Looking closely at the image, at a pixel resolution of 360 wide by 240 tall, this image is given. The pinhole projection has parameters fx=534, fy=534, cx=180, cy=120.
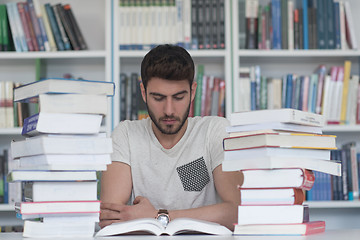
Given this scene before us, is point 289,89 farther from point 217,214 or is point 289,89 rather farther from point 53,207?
point 53,207

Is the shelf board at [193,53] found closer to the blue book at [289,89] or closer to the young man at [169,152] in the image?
the blue book at [289,89]

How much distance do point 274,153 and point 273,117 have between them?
3.4 inches

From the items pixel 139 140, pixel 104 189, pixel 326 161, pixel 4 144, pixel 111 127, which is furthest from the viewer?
pixel 4 144

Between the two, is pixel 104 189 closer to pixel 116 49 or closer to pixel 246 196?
pixel 246 196

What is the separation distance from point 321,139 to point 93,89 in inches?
22.4

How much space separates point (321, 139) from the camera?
1315mm

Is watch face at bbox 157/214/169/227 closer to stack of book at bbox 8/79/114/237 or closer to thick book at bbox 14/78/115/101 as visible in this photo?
stack of book at bbox 8/79/114/237

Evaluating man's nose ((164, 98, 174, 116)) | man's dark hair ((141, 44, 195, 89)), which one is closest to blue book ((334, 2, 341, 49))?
man's dark hair ((141, 44, 195, 89))

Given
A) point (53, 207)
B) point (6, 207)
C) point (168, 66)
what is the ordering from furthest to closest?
point (6, 207), point (168, 66), point (53, 207)

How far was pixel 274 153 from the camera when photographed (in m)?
1.24

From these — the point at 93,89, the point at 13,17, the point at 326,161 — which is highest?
the point at 13,17

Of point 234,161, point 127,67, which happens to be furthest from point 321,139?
point 127,67

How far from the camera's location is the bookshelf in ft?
9.46

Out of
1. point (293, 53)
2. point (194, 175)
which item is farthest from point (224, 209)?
point (293, 53)
